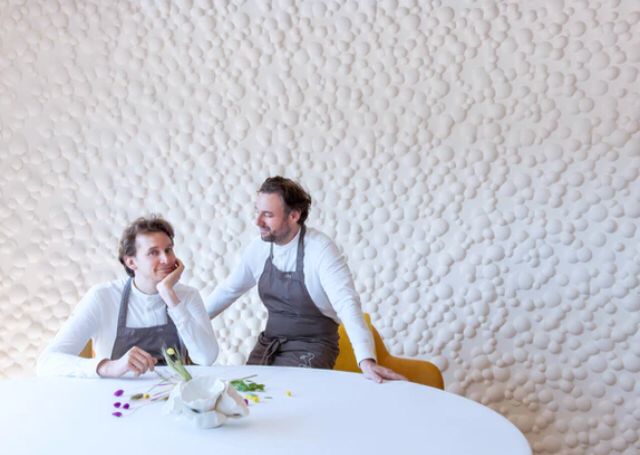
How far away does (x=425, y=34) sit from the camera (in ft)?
14.1

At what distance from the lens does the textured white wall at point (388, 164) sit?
4.02 meters

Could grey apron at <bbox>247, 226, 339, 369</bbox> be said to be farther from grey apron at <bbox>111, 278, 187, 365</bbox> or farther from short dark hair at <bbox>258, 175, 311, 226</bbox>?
grey apron at <bbox>111, 278, 187, 365</bbox>

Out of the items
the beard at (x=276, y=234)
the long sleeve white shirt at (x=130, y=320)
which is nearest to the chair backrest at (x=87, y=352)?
the long sleeve white shirt at (x=130, y=320)

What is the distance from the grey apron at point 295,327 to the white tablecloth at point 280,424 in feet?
2.59

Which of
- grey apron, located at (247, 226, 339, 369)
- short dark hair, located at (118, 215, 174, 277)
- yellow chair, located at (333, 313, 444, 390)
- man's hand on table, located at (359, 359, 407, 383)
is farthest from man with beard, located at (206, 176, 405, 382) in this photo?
man's hand on table, located at (359, 359, 407, 383)

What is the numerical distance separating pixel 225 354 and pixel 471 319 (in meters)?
1.55

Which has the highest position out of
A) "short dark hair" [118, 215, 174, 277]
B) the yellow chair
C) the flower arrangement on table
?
"short dark hair" [118, 215, 174, 277]

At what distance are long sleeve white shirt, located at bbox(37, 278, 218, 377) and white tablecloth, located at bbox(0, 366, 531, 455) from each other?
34 centimetres

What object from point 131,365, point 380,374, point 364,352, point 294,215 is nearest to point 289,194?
point 294,215

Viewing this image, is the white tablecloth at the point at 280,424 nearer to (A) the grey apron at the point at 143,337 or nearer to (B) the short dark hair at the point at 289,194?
(A) the grey apron at the point at 143,337

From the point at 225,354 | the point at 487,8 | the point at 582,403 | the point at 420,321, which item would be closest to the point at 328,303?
the point at 420,321

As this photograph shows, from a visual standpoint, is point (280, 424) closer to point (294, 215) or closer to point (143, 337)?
point (143, 337)

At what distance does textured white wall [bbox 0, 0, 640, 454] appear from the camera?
4.02 m

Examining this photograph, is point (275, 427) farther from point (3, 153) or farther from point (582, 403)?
point (3, 153)
